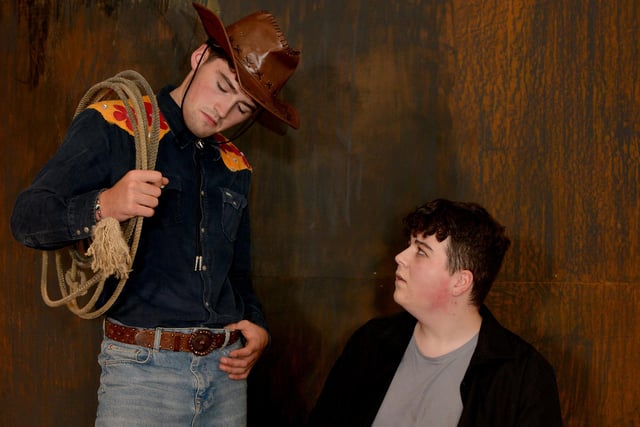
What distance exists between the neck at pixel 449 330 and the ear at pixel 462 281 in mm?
69

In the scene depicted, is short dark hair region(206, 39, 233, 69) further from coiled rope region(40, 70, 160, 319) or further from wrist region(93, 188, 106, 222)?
wrist region(93, 188, 106, 222)

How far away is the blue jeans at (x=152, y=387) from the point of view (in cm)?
172

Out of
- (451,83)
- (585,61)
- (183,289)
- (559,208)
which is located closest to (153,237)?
(183,289)

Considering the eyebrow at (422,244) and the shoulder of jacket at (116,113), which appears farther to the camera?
the eyebrow at (422,244)

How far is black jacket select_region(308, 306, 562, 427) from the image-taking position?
1.85 m

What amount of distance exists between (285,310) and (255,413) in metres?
0.40

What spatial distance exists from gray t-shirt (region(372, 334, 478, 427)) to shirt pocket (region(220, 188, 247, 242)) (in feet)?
2.11

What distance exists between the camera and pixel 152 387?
1728 millimetres

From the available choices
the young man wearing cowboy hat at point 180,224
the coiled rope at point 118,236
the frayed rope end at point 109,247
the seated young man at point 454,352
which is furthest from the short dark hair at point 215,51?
the seated young man at point 454,352

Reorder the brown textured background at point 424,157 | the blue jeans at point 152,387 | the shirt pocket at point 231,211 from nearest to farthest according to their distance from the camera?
the blue jeans at point 152,387 < the shirt pocket at point 231,211 < the brown textured background at point 424,157

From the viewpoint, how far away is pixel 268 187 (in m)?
2.61

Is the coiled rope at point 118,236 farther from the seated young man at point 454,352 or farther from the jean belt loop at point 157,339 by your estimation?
the seated young man at point 454,352

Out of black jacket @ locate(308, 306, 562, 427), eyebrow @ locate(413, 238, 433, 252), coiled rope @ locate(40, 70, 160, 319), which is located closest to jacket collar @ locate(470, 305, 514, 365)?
black jacket @ locate(308, 306, 562, 427)

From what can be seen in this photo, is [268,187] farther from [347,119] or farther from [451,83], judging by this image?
[451,83]
